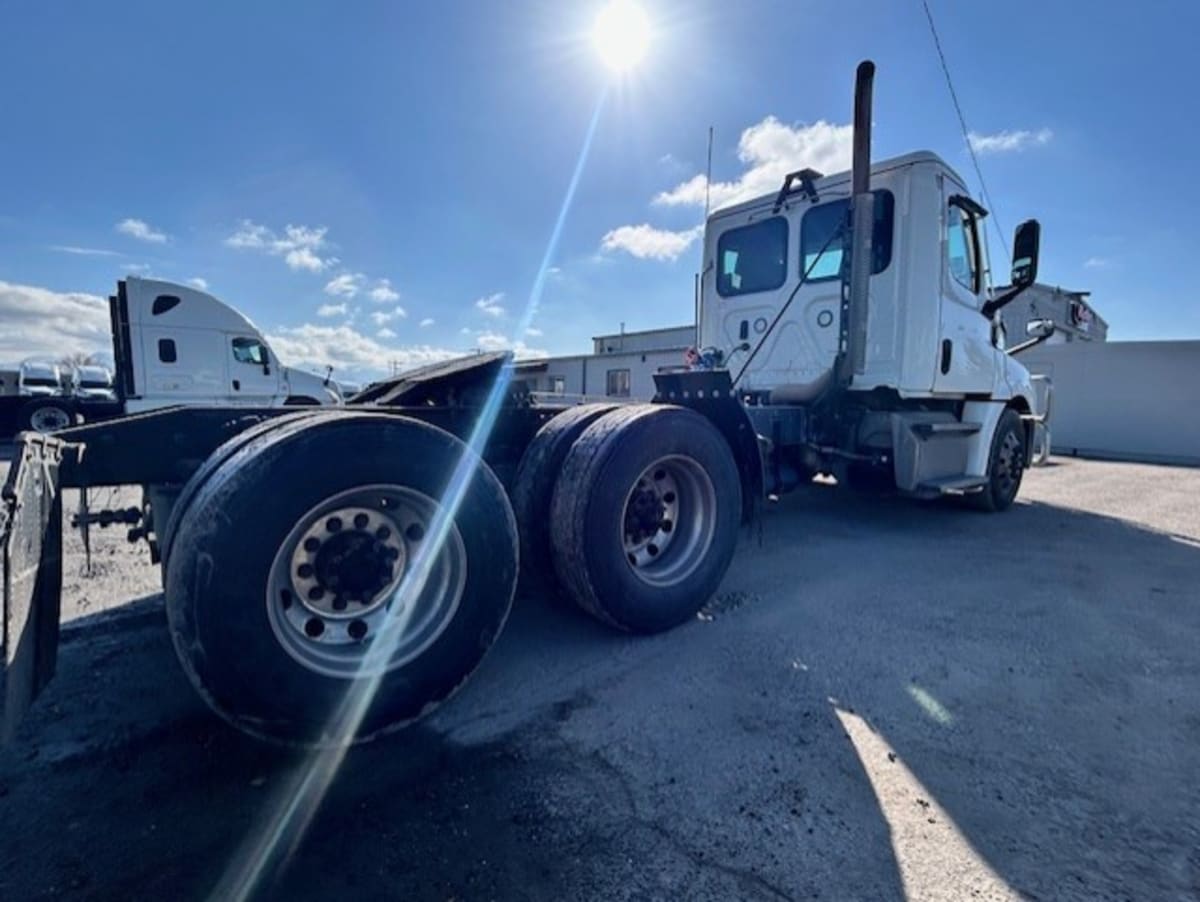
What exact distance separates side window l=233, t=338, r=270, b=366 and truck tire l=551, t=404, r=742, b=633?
14532 mm

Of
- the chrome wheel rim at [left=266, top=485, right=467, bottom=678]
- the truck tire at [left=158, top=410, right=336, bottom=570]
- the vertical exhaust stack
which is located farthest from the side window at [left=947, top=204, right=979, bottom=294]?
the truck tire at [left=158, top=410, right=336, bottom=570]

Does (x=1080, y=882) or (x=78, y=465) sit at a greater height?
(x=78, y=465)

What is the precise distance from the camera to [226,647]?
6.35 feet

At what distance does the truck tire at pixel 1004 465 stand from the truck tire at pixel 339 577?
6273mm

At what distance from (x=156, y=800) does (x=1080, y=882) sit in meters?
2.83

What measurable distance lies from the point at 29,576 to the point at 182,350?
1456cm

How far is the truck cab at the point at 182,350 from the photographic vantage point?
1330cm

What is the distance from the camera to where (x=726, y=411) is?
402 cm

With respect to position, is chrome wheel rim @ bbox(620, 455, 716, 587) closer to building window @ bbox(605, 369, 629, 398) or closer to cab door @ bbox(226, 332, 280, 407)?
cab door @ bbox(226, 332, 280, 407)

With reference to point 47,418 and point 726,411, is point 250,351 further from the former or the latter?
point 726,411

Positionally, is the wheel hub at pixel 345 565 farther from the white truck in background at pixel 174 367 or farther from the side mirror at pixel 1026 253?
the white truck in background at pixel 174 367

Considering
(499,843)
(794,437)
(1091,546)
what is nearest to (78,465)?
(499,843)

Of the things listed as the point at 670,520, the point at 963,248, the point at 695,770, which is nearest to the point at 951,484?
the point at 963,248

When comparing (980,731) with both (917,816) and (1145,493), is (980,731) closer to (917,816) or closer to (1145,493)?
(917,816)
